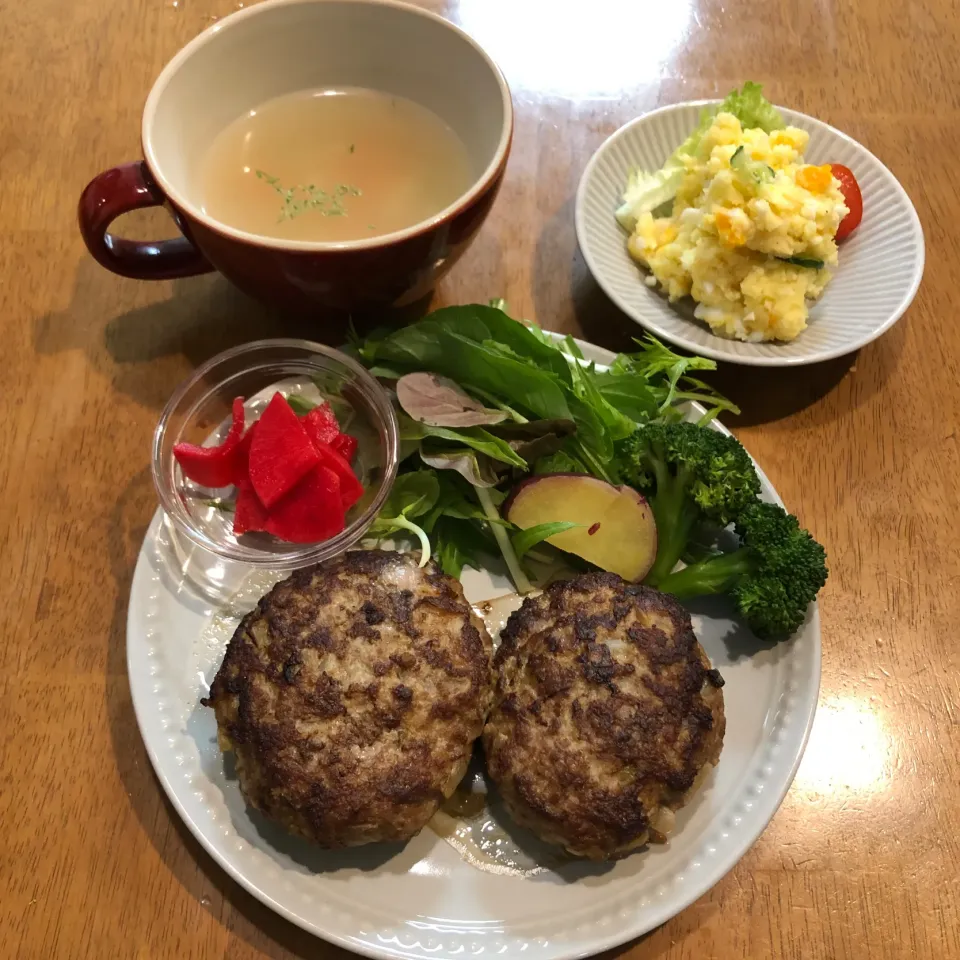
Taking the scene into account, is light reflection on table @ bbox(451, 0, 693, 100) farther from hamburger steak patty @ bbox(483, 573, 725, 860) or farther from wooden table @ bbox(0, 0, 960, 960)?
hamburger steak patty @ bbox(483, 573, 725, 860)

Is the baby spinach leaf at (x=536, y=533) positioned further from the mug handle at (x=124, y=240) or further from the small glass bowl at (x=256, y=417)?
the mug handle at (x=124, y=240)

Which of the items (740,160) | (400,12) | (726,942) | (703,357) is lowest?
(726,942)

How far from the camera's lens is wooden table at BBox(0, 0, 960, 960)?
1.60 meters

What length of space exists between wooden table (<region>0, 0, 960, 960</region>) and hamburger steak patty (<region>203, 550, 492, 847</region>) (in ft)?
1.04

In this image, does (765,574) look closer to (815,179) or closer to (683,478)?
(683,478)

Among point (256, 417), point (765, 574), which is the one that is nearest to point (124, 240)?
point (256, 417)

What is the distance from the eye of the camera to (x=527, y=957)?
1.42 meters

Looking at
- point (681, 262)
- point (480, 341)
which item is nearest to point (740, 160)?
point (681, 262)

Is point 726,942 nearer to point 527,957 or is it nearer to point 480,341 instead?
point 527,957

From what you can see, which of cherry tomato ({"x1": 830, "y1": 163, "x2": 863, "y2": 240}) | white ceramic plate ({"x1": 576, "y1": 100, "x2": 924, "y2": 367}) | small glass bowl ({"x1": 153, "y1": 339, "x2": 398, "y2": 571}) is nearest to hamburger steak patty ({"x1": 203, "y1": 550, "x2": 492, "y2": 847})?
small glass bowl ({"x1": 153, "y1": 339, "x2": 398, "y2": 571})

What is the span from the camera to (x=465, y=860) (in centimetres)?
154

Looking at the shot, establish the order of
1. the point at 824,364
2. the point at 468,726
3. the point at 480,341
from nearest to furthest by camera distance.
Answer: the point at 468,726 → the point at 480,341 → the point at 824,364

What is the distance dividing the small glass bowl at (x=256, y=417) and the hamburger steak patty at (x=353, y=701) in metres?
0.20

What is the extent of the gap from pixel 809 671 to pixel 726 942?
550 mm
